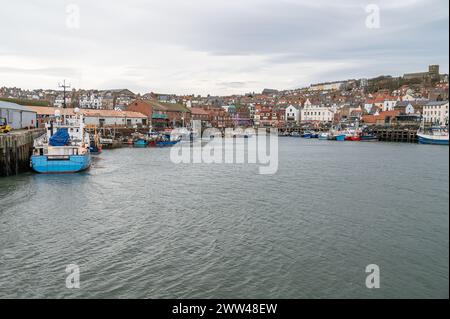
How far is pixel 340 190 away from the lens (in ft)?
84.1

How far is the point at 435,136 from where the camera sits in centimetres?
7312

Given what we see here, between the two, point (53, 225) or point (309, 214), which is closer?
point (53, 225)

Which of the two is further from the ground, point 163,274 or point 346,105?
point 346,105

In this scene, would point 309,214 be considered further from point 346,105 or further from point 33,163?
point 346,105

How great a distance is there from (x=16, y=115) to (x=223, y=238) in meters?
40.8

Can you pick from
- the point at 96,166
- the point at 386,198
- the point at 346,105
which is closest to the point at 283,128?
the point at 346,105

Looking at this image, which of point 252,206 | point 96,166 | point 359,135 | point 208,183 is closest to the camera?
point 252,206

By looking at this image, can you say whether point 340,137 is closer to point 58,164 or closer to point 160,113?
point 160,113

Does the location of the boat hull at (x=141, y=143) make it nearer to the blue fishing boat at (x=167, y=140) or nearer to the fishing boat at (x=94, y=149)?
the blue fishing boat at (x=167, y=140)

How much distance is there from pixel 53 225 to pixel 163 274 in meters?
7.25

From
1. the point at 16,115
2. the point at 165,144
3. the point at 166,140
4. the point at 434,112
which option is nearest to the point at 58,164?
the point at 16,115

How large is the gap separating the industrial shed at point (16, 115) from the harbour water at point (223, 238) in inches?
717

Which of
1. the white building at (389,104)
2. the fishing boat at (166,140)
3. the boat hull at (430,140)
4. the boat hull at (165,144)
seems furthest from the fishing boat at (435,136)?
the white building at (389,104)

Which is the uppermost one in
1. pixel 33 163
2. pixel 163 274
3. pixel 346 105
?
pixel 346 105
